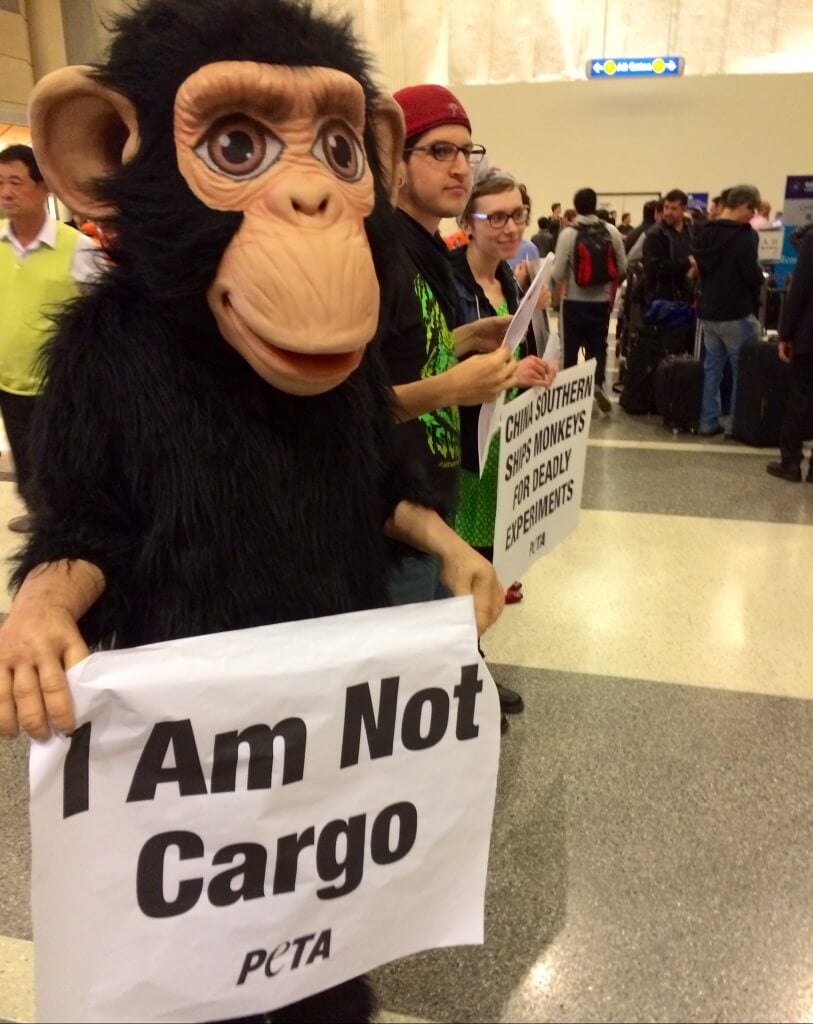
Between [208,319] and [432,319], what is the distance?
65cm

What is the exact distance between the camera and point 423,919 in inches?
33.9

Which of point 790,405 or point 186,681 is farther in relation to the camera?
point 790,405

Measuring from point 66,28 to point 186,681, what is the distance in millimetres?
9397

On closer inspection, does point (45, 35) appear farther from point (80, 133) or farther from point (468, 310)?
point (80, 133)

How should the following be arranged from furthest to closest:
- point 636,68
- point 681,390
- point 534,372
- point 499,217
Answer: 1. point 636,68
2. point 681,390
3. point 499,217
4. point 534,372

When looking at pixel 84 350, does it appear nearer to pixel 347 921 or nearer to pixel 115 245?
pixel 115 245

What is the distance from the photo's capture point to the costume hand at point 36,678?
2.20 ft

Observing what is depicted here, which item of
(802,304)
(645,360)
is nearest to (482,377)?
(802,304)

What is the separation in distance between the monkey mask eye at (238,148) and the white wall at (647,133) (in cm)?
946

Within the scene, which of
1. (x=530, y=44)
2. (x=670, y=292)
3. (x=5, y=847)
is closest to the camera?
(x=5, y=847)

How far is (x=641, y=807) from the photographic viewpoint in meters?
A: 1.59

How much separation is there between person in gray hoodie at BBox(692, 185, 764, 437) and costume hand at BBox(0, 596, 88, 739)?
13.9 feet

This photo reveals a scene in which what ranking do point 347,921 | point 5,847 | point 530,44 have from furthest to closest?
point 530,44, point 5,847, point 347,921

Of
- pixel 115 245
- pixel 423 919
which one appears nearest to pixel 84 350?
pixel 115 245
